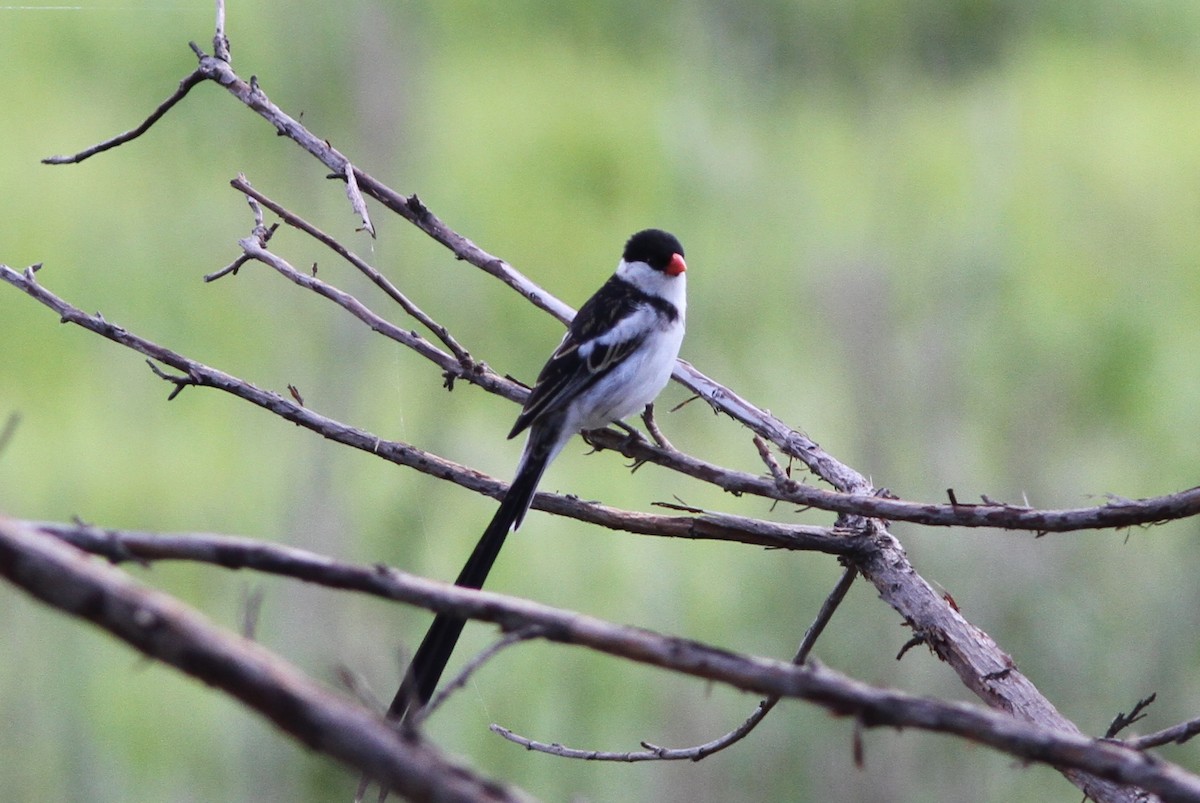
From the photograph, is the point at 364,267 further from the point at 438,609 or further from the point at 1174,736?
the point at 1174,736

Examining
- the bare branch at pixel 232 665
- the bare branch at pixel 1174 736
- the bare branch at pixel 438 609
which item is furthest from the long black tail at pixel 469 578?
the bare branch at pixel 1174 736

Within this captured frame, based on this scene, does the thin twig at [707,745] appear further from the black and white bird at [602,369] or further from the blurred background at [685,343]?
the blurred background at [685,343]

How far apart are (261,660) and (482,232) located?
7.50 metres

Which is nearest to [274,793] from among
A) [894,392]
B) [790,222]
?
[894,392]

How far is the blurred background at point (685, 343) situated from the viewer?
4688 millimetres

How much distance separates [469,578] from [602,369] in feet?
3.12

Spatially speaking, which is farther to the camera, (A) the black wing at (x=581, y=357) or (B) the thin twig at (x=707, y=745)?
(A) the black wing at (x=581, y=357)

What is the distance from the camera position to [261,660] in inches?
40.1

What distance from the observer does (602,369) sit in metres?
3.24

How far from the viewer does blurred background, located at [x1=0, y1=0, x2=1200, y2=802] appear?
15.4 ft

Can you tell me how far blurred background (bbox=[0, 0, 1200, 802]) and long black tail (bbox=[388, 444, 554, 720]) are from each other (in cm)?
177

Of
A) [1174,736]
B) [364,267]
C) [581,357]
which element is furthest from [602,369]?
[1174,736]

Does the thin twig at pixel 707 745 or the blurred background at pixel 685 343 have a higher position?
the blurred background at pixel 685 343

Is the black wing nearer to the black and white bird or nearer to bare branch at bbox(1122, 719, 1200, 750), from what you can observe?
the black and white bird
